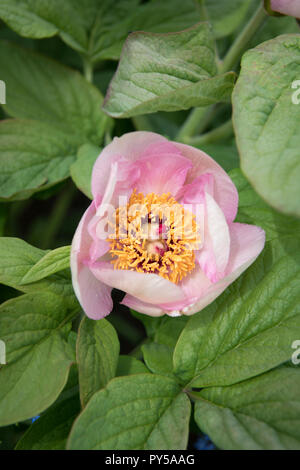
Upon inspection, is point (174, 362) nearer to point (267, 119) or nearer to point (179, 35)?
point (267, 119)

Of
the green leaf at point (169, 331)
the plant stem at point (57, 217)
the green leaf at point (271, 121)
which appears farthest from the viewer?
the plant stem at point (57, 217)

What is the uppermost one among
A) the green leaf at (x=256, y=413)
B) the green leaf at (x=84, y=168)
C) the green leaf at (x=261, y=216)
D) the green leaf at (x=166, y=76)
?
the green leaf at (x=166, y=76)

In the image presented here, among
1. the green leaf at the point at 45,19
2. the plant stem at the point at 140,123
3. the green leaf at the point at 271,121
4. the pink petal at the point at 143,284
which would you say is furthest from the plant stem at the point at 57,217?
the green leaf at the point at 271,121

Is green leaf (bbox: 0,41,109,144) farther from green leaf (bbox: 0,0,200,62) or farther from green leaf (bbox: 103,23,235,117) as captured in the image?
green leaf (bbox: 103,23,235,117)

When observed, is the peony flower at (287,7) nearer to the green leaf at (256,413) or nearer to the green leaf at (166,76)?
the green leaf at (166,76)

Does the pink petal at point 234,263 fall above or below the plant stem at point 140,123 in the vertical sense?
above

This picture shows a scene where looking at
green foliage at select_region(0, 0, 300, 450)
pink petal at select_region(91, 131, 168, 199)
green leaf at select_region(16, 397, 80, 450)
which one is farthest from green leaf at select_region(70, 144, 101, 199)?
green leaf at select_region(16, 397, 80, 450)

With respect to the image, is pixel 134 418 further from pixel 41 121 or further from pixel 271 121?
pixel 41 121
